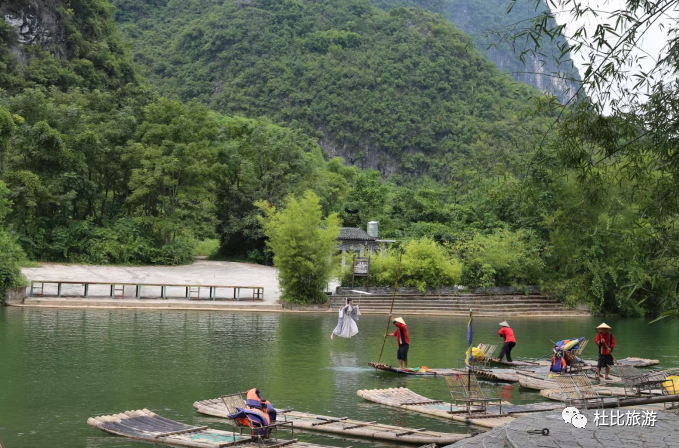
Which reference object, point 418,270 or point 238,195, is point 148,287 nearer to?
point 418,270

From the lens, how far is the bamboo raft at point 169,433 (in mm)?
10562

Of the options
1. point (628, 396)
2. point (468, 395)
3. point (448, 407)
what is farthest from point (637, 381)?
point (448, 407)

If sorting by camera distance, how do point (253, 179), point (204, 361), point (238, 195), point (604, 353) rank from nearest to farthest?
point (604, 353) < point (204, 361) < point (238, 195) < point (253, 179)

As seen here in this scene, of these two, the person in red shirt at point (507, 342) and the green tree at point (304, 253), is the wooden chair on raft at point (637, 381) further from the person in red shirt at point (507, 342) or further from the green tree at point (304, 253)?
the green tree at point (304, 253)

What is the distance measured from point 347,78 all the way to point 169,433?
96.1 metres

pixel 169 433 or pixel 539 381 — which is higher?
pixel 539 381

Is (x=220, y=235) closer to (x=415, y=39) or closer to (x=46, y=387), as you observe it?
(x=46, y=387)

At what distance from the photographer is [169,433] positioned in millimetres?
11211

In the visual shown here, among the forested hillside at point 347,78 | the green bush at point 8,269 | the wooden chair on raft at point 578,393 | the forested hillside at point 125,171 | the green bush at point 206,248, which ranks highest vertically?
the forested hillside at point 347,78

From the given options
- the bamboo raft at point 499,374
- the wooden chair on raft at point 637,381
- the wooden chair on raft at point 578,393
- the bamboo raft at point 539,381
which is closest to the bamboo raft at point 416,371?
the bamboo raft at point 499,374

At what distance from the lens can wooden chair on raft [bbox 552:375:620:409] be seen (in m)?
13.0

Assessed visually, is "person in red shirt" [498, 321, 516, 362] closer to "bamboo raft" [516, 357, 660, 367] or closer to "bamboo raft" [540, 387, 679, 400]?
"bamboo raft" [516, 357, 660, 367]

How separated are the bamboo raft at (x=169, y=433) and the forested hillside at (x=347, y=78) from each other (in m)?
82.2

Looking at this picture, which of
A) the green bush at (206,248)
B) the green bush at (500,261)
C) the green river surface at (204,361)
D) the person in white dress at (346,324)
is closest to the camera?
the green river surface at (204,361)
